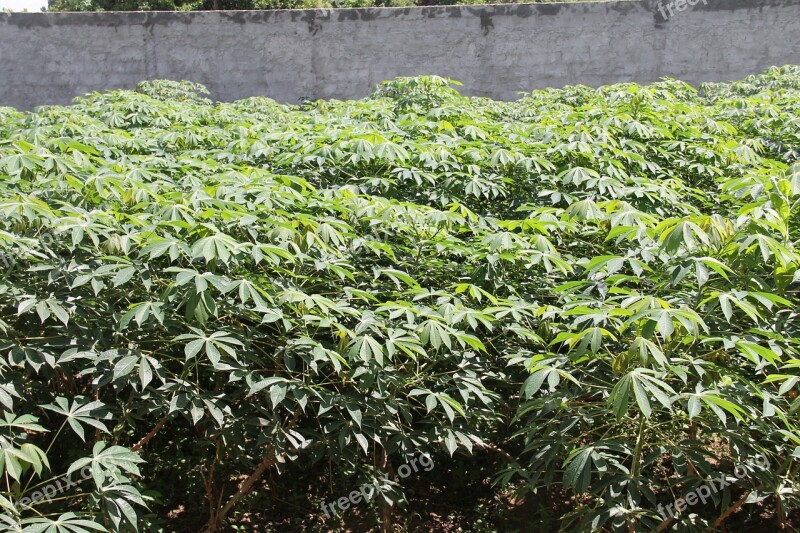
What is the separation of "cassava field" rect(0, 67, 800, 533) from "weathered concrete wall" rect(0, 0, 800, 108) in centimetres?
448

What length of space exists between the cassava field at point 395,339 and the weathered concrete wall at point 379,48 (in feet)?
14.7

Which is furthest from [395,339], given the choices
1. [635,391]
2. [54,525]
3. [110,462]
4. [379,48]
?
[379,48]

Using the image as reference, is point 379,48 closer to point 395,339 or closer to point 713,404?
point 395,339

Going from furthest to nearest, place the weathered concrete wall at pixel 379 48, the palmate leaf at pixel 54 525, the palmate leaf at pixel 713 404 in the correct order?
the weathered concrete wall at pixel 379 48 < the palmate leaf at pixel 713 404 < the palmate leaf at pixel 54 525

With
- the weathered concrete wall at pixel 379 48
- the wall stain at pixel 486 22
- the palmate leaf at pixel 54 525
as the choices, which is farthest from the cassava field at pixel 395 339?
the wall stain at pixel 486 22

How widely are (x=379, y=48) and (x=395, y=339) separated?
642 centimetres

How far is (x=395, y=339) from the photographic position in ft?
7.71

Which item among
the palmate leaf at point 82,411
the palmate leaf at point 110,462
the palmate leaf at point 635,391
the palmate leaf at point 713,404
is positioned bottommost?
the palmate leaf at point 110,462

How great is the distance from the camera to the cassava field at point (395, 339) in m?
2.21

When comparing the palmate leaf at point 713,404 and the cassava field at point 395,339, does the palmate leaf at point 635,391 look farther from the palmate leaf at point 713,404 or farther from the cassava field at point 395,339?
the palmate leaf at point 713,404

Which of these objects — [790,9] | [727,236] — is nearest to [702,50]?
[790,9]

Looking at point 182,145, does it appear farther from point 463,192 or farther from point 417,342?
point 417,342

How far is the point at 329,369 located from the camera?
8.91ft

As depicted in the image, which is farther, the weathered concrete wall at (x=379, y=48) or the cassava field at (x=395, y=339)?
the weathered concrete wall at (x=379, y=48)
